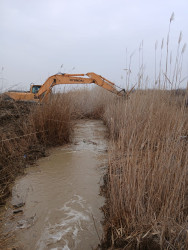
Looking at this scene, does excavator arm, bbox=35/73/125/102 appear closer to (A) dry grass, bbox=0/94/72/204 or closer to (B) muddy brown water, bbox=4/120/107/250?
(A) dry grass, bbox=0/94/72/204

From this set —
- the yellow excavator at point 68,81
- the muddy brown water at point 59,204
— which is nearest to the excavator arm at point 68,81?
the yellow excavator at point 68,81

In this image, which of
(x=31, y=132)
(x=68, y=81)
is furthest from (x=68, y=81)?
(x=31, y=132)

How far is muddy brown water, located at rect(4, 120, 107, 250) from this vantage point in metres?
1.92

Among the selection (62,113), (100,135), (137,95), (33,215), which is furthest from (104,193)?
(100,135)

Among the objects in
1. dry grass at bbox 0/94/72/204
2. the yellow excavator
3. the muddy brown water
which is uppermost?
the yellow excavator

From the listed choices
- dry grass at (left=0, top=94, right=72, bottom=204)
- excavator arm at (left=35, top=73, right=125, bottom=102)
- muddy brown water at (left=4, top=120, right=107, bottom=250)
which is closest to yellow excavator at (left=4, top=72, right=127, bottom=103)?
excavator arm at (left=35, top=73, right=125, bottom=102)

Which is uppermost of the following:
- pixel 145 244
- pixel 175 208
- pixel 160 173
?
pixel 160 173

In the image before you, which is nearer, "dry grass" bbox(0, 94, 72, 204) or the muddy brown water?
the muddy brown water

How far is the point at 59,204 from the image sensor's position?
248 cm

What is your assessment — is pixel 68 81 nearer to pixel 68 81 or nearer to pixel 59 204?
pixel 68 81

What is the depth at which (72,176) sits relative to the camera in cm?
325

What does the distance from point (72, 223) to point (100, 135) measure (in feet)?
12.6

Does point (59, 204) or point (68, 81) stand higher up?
point (68, 81)

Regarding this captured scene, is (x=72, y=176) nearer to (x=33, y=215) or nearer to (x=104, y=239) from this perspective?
(x=33, y=215)
